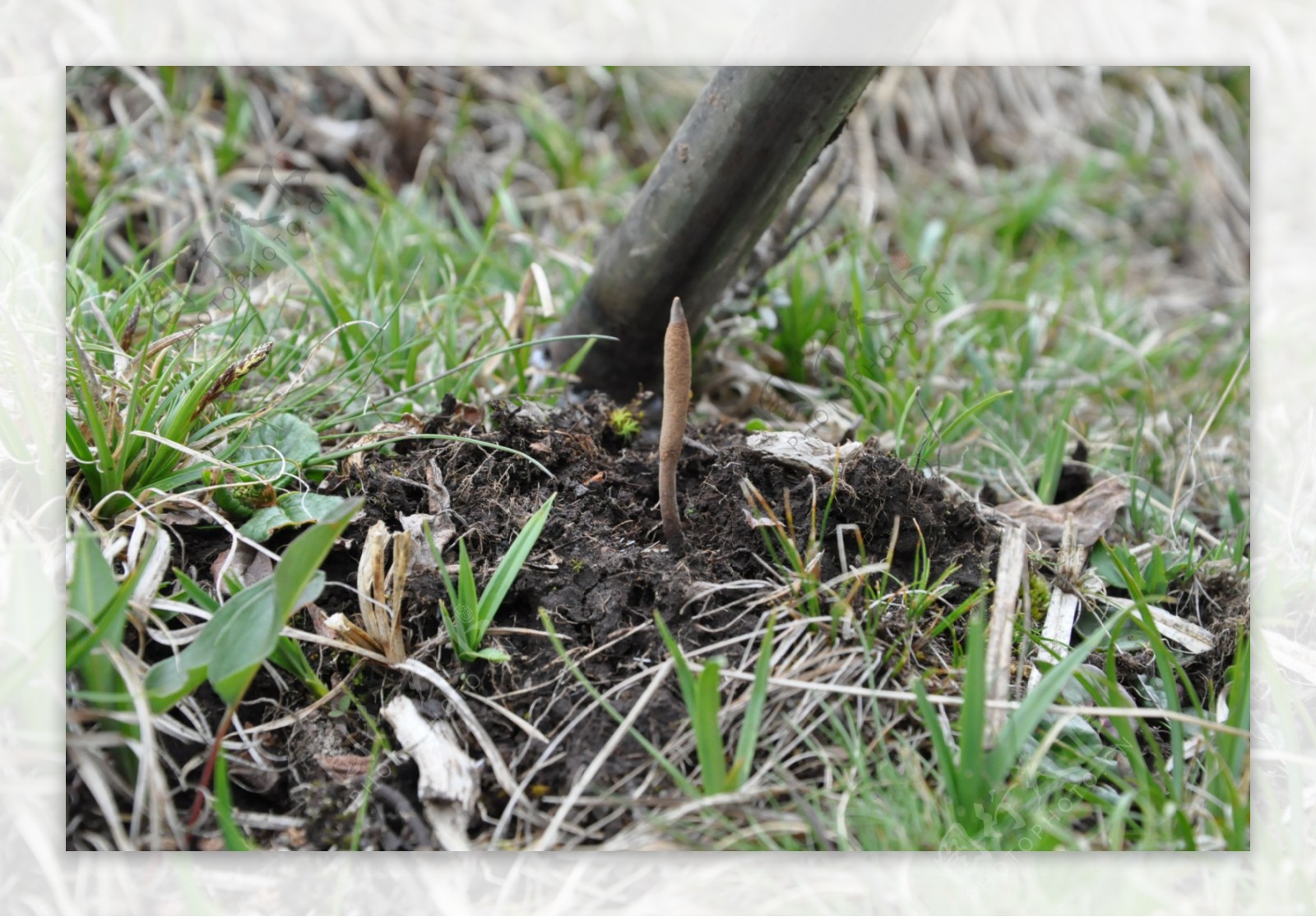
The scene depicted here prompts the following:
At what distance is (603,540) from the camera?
1.35 meters

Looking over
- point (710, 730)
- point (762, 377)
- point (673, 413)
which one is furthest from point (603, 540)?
point (762, 377)

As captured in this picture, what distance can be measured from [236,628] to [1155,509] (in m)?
1.47

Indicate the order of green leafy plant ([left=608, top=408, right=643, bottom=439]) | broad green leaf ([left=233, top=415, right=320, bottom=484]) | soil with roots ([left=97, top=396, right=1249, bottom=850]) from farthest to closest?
green leafy plant ([left=608, top=408, right=643, bottom=439]) < broad green leaf ([left=233, top=415, right=320, bottom=484]) < soil with roots ([left=97, top=396, right=1249, bottom=850])

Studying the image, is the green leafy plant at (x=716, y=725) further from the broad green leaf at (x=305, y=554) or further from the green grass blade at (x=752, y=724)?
the broad green leaf at (x=305, y=554)

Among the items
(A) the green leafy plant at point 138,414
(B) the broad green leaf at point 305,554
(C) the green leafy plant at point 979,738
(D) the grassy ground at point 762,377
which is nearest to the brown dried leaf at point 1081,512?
(D) the grassy ground at point 762,377

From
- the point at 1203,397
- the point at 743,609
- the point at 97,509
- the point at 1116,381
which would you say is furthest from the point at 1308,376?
the point at 97,509

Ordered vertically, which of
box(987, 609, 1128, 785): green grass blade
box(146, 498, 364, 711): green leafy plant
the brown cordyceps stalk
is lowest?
box(146, 498, 364, 711): green leafy plant

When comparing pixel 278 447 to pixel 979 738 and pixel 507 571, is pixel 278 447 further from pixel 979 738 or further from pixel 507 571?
pixel 979 738

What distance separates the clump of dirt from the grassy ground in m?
0.05

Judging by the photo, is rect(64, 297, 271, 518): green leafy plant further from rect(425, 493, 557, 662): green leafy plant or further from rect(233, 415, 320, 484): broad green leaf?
rect(425, 493, 557, 662): green leafy plant

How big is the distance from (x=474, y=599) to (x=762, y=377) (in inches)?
36.3

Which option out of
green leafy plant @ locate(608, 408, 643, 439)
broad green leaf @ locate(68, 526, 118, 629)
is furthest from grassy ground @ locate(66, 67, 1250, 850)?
green leafy plant @ locate(608, 408, 643, 439)

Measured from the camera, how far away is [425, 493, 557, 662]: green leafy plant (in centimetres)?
120

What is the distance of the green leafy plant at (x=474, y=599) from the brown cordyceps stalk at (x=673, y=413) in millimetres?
158
